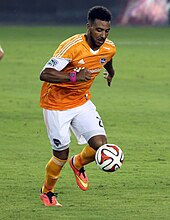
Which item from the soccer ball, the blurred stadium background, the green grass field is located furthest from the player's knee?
the blurred stadium background

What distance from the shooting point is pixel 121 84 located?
21.5m

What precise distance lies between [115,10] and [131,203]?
25325 millimetres

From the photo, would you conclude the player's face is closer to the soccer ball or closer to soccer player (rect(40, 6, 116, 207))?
soccer player (rect(40, 6, 116, 207))

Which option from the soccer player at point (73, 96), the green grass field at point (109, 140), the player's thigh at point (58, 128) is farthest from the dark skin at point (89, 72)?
the green grass field at point (109, 140)

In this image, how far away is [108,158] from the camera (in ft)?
31.9

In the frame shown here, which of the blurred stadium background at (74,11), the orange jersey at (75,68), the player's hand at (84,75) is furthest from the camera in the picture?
the blurred stadium background at (74,11)

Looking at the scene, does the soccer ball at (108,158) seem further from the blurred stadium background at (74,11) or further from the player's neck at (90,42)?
the blurred stadium background at (74,11)

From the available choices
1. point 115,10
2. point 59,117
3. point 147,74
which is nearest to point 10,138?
point 59,117

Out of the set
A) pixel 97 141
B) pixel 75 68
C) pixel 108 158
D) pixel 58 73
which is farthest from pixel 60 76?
pixel 108 158

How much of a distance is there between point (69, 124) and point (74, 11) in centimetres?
2473

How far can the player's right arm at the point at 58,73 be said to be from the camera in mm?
9604

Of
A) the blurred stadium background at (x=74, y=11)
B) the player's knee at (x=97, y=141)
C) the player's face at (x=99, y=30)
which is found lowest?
the blurred stadium background at (x=74, y=11)

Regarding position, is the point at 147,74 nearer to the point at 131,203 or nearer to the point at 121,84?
the point at 121,84

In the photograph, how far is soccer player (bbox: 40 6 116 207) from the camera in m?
9.86
